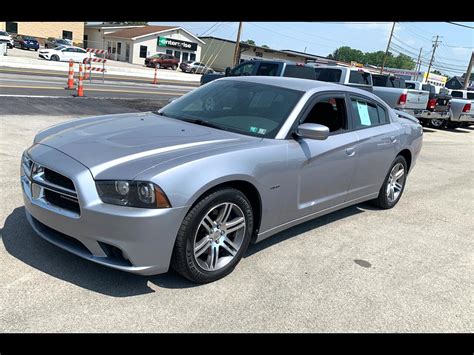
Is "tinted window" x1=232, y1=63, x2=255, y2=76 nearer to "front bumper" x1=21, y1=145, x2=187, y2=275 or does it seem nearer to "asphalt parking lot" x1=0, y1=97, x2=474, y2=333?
"asphalt parking lot" x1=0, y1=97, x2=474, y2=333

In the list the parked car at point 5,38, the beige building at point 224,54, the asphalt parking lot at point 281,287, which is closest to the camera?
the asphalt parking lot at point 281,287

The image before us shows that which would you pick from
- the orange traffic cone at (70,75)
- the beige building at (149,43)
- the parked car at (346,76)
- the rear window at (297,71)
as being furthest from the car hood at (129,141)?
the beige building at (149,43)

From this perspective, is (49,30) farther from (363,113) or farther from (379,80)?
(363,113)

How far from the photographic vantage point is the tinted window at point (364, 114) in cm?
479

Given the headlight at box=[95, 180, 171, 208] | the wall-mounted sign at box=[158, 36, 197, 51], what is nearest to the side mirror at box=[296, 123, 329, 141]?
the headlight at box=[95, 180, 171, 208]

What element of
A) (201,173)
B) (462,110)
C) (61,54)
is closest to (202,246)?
(201,173)

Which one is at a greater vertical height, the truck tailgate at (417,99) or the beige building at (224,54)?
the beige building at (224,54)

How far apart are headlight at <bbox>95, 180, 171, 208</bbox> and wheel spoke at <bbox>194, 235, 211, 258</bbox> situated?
1.70 feet

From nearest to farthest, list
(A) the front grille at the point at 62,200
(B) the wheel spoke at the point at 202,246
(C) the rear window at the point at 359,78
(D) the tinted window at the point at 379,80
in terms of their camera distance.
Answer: (A) the front grille at the point at 62,200 → (B) the wheel spoke at the point at 202,246 → (C) the rear window at the point at 359,78 → (D) the tinted window at the point at 379,80

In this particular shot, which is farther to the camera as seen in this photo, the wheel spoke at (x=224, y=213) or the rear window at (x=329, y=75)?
the rear window at (x=329, y=75)

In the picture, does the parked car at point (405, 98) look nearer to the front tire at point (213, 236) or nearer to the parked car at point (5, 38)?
the front tire at point (213, 236)

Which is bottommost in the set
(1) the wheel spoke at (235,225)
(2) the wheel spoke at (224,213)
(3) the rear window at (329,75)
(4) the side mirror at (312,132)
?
(1) the wheel spoke at (235,225)
